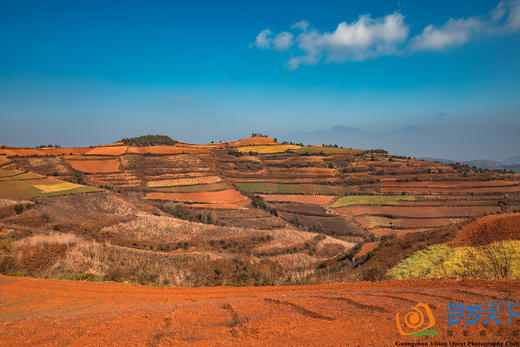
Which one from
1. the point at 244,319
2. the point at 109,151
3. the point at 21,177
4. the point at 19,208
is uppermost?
the point at 109,151

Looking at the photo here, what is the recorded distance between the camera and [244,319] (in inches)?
278

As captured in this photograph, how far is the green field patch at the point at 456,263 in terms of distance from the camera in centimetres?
1234

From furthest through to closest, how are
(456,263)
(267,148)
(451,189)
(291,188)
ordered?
(267,148), (291,188), (451,189), (456,263)

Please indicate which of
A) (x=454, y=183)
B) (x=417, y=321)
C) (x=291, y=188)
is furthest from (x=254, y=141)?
(x=417, y=321)

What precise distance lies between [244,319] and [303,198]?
5919cm

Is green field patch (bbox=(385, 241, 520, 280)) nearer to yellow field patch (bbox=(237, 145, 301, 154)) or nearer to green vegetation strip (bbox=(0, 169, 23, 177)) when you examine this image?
green vegetation strip (bbox=(0, 169, 23, 177))

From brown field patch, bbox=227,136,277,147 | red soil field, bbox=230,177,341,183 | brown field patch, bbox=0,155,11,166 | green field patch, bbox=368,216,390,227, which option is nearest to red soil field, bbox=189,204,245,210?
red soil field, bbox=230,177,341,183

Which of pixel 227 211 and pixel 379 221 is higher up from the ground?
pixel 227 211

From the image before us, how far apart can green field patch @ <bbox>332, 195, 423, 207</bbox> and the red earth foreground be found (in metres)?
50.6

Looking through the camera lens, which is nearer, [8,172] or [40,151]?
[8,172]

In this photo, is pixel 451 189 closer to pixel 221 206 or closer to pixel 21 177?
pixel 221 206

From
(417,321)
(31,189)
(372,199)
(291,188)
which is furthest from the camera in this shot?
(291,188)

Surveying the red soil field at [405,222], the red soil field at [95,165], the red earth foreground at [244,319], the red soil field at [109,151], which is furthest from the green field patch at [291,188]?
the red earth foreground at [244,319]

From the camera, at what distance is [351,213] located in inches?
2203
